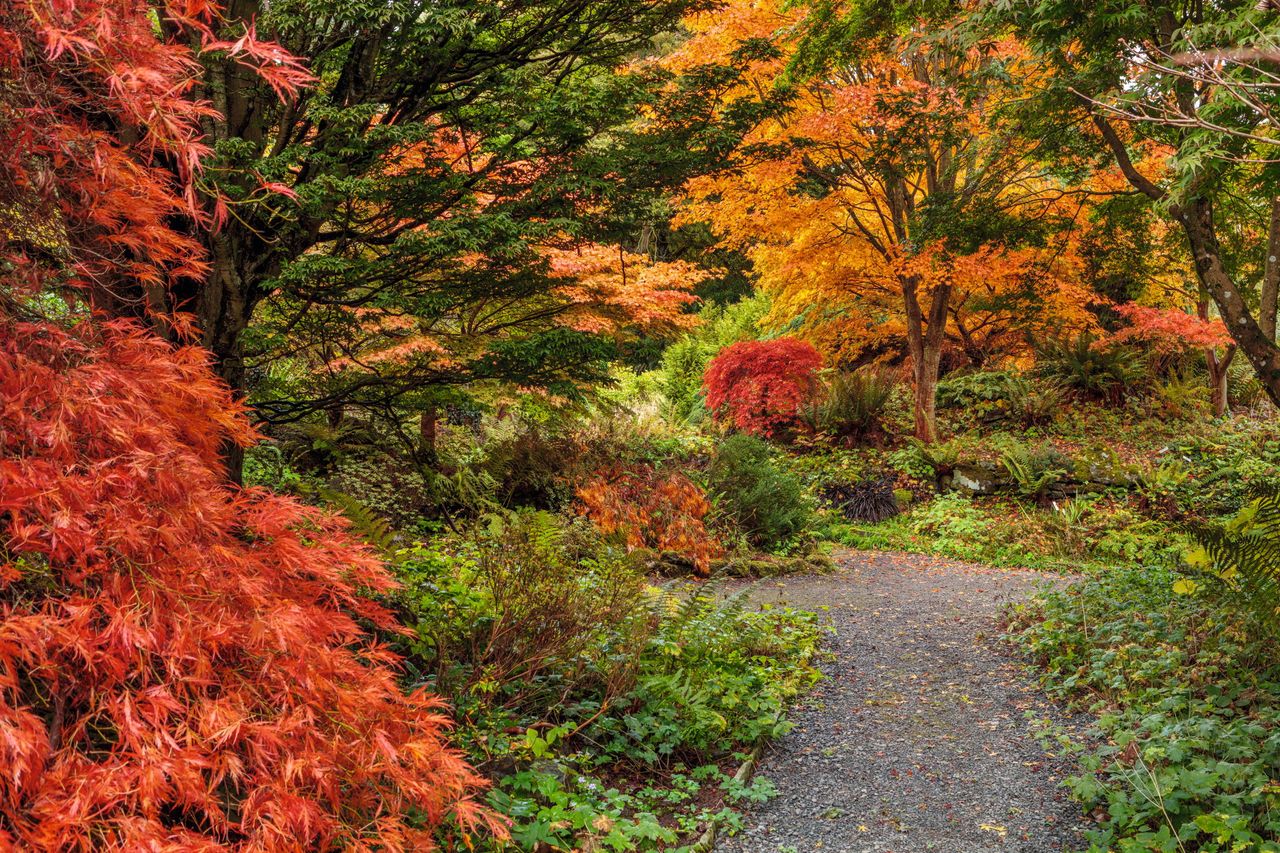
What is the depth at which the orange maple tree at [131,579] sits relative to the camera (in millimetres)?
1424

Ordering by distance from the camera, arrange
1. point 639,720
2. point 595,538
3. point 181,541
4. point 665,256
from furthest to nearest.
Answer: point 665,256 → point 595,538 → point 639,720 → point 181,541

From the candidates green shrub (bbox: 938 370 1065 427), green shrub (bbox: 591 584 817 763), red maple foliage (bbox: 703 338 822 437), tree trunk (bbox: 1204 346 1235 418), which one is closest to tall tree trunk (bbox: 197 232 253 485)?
green shrub (bbox: 591 584 817 763)

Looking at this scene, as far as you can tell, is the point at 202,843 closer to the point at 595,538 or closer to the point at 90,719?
the point at 90,719

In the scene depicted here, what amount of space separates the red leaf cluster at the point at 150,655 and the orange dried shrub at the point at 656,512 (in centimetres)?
531

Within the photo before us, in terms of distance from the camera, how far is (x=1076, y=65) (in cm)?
709

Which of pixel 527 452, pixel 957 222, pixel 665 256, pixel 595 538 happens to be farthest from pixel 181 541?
pixel 665 256

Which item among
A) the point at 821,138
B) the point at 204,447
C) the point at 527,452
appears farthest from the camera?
the point at 821,138

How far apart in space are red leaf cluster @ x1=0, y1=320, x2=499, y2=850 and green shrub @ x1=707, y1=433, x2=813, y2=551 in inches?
261

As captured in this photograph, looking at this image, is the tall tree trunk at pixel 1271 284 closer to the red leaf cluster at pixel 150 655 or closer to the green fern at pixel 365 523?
the green fern at pixel 365 523

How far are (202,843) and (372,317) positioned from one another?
3.19m

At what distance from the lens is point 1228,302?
5.13 metres

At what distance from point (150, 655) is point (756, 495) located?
7317 millimetres

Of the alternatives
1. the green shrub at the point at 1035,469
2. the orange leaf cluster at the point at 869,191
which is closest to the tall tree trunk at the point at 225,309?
the orange leaf cluster at the point at 869,191

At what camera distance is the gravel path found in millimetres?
3133
